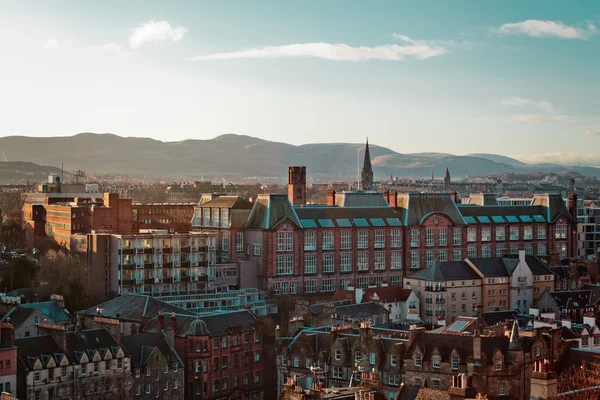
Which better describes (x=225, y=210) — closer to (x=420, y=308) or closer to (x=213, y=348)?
(x=420, y=308)

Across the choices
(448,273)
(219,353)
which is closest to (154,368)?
(219,353)

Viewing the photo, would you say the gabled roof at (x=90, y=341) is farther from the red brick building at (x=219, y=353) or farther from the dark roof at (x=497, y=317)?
the dark roof at (x=497, y=317)

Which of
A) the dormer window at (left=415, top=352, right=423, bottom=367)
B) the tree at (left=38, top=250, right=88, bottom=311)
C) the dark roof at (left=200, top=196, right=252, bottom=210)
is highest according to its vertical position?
the dark roof at (left=200, top=196, right=252, bottom=210)

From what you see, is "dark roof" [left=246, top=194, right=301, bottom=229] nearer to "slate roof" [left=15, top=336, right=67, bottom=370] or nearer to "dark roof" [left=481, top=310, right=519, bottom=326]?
"dark roof" [left=481, top=310, right=519, bottom=326]

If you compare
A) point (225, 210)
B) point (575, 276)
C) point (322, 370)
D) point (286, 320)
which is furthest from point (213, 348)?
point (575, 276)

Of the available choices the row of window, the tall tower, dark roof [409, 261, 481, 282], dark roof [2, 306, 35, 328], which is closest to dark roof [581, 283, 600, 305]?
dark roof [409, 261, 481, 282]

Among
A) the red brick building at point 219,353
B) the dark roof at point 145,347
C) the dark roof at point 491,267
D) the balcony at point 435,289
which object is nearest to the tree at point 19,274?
the red brick building at point 219,353
